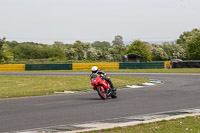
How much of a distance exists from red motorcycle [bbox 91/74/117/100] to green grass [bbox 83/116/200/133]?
18.0ft

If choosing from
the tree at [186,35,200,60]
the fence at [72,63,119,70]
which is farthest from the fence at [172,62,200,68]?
the tree at [186,35,200,60]

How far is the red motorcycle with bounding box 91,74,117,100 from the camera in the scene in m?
13.1

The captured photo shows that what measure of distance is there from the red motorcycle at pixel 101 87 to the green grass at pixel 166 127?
5.49 metres

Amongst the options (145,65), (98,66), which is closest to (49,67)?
(98,66)

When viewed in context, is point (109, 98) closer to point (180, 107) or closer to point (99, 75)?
point (99, 75)

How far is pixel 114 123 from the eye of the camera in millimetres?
7750

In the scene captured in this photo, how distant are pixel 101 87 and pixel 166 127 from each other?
21.0ft

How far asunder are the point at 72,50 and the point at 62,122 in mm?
120022

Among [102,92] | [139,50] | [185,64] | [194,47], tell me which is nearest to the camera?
[102,92]

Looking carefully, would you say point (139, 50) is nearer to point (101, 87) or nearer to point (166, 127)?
point (101, 87)

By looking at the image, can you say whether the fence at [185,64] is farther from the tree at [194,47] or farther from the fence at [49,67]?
the tree at [194,47]

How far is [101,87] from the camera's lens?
13375 millimetres

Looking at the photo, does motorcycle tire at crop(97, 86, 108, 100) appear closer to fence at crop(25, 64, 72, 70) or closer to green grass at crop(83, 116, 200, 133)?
green grass at crop(83, 116, 200, 133)

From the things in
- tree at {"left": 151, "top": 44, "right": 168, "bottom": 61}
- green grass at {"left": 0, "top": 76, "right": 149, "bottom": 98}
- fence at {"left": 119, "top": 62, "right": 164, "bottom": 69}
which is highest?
tree at {"left": 151, "top": 44, "right": 168, "bottom": 61}
